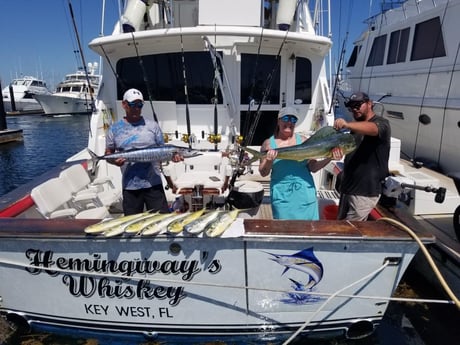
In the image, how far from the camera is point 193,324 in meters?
2.71

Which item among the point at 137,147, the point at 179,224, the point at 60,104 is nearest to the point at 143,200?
the point at 137,147

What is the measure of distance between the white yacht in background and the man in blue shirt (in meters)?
6.67

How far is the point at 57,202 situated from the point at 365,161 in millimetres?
3207

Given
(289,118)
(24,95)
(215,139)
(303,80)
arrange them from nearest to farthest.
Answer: (289,118) → (215,139) → (303,80) → (24,95)

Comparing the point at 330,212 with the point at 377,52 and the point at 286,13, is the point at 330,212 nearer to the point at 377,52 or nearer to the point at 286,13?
the point at 286,13

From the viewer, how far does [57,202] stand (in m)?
3.79

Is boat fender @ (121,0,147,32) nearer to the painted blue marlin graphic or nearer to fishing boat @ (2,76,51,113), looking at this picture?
the painted blue marlin graphic

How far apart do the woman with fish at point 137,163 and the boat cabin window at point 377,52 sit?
10.1 m

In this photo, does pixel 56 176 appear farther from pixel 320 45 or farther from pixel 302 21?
pixel 302 21

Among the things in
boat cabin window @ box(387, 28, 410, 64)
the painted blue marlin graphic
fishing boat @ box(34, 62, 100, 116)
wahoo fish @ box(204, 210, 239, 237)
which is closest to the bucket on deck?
the painted blue marlin graphic

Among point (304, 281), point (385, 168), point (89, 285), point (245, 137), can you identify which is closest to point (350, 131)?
point (385, 168)

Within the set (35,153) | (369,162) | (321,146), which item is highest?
(321,146)

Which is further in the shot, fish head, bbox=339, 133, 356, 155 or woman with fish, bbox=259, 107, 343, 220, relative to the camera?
woman with fish, bbox=259, 107, 343, 220

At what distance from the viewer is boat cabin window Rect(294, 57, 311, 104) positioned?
19.9 ft
